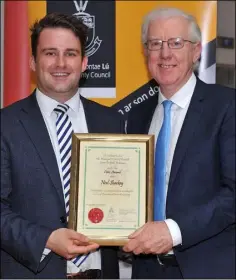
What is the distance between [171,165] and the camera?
245cm

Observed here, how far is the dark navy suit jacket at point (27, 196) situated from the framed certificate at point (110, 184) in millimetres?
103

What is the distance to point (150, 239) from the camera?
7.55 ft

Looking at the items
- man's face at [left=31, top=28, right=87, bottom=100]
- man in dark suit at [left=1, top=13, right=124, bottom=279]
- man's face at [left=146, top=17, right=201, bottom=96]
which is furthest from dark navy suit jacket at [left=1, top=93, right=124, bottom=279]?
man's face at [left=146, top=17, right=201, bottom=96]

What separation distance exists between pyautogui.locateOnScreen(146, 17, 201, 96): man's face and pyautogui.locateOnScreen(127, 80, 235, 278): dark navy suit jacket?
0.57ft

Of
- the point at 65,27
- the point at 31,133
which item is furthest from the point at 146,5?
the point at 31,133

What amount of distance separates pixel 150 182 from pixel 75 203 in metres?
0.35

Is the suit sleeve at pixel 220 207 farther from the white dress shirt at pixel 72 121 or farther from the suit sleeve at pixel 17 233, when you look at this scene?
the suit sleeve at pixel 17 233

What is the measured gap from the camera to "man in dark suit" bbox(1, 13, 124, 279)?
2.32m

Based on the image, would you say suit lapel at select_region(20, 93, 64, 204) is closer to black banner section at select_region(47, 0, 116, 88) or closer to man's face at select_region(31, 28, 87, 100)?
man's face at select_region(31, 28, 87, 100)

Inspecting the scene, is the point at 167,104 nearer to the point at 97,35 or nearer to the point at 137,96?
the point at 137,96

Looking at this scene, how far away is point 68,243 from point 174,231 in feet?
1.55

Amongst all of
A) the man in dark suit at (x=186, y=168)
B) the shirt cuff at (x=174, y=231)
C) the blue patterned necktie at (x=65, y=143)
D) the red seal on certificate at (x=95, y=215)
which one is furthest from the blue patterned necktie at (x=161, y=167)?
the blue patterned necktie at (x=65, y=143)

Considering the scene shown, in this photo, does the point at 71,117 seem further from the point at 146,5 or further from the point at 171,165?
the point at 146,5

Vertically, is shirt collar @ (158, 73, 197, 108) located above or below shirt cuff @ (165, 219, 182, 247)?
above
